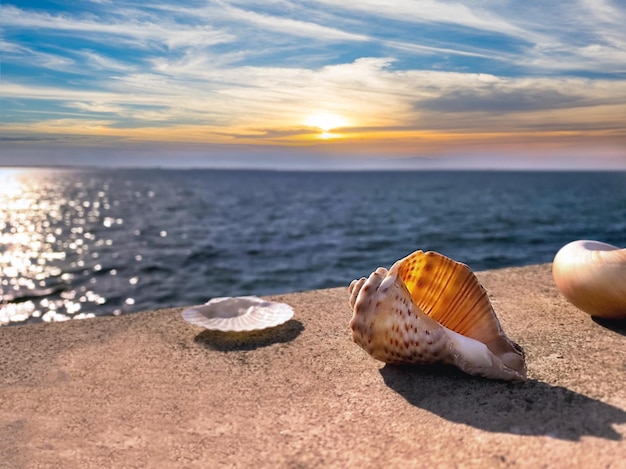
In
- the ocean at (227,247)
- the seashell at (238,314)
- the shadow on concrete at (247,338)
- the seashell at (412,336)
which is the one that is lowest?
the ocean at (227,247)

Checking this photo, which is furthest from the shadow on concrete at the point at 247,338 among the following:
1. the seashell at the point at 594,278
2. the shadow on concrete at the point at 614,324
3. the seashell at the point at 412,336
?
the shadow on concrete at the point at 614,324

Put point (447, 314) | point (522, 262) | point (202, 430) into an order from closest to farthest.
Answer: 1. point (202, 430)
2. point (447, 314)
3. point (522, 262)

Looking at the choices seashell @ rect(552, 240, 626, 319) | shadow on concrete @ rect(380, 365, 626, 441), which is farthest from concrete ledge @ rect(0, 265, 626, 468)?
seashell @ rect(552, 240, 626, 319)

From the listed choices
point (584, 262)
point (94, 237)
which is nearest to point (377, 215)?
point (94, 237)

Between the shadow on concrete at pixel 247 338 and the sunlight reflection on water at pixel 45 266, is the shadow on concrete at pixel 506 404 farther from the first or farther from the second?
the sunlight reflection on water at pixel 45 266

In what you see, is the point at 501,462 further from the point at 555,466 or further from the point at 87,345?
the point at 87,345

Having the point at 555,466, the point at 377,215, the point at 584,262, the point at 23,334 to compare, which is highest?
the point at 584,262

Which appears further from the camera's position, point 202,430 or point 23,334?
point 23,334

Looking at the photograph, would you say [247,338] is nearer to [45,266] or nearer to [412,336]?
[412,336]
